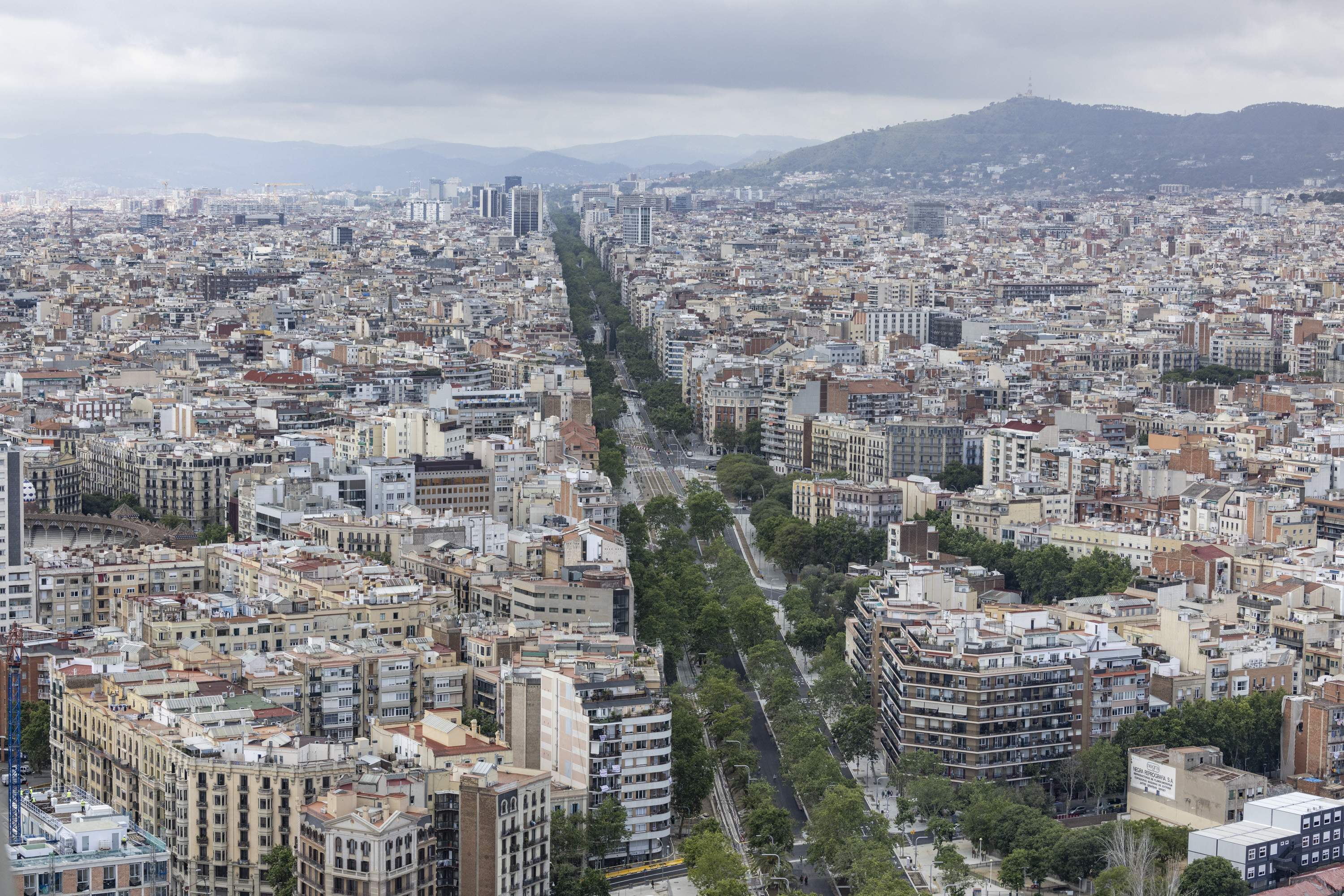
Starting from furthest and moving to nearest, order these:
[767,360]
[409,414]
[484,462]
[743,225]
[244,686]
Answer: [743,225] < [767,360] < [409,414] < [484,462] < [244,686]

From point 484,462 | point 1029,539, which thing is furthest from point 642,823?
point 484,462

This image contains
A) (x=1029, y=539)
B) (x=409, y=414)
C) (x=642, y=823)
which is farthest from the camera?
(x=409, y=414)

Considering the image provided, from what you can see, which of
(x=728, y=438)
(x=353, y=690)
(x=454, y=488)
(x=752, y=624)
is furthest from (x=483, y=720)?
(x=728, y=438)

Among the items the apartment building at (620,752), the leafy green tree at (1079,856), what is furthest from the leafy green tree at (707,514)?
the leafy green tree at (1079,856)

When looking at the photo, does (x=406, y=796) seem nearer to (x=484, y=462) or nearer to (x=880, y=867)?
(x=880, y=867)

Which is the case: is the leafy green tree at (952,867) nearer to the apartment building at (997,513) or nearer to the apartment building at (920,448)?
the apartment building at (997,513)

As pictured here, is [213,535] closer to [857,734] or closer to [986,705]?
[857,734]

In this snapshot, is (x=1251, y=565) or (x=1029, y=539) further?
(x=1029, y=539)
